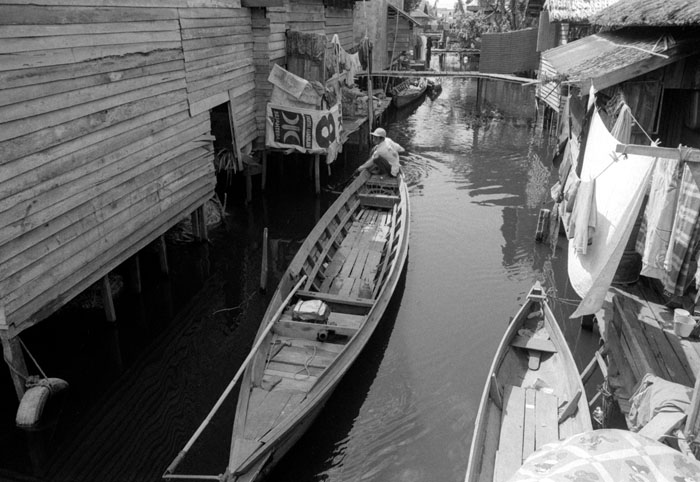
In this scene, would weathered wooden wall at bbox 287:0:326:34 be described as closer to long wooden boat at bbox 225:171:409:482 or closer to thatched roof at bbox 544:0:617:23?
long wooden boat at bbox 225:171:409:482

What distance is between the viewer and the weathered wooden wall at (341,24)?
2100cm

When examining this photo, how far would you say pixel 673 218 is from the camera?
6.22 metres

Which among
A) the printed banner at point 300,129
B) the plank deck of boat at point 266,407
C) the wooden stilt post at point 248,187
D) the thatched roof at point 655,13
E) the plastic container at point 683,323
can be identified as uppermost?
the thatched roof at point 655,13

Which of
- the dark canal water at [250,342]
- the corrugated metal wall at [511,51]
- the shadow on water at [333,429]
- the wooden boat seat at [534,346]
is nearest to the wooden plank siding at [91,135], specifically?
the dark canal water at [250,342]

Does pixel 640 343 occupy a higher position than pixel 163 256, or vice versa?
pixel 640 343

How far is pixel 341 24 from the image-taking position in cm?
2286

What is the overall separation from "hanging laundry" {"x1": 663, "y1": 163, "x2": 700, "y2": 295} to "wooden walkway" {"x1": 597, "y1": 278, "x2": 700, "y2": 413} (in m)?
0.91

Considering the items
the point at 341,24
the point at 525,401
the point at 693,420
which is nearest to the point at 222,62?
the point at 525,401

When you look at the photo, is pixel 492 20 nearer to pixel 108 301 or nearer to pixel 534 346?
pixel 534 346

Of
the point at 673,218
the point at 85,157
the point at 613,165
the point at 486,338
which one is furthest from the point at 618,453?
the point at 85,157

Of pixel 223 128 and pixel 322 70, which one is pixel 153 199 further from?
pixel 322 70

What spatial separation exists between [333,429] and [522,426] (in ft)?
9.34

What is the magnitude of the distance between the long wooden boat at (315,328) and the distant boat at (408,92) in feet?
60.1

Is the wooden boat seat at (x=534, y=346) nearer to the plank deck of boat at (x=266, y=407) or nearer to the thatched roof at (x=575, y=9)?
the plank deck of boat at (x=266, y=407)
